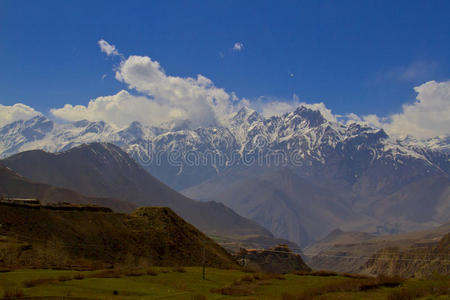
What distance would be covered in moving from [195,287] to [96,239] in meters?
29.9

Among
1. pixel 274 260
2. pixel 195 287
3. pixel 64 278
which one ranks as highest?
pixel 64 278

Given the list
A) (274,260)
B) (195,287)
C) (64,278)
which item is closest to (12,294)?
(64,278)

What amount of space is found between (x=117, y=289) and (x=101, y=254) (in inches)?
1117

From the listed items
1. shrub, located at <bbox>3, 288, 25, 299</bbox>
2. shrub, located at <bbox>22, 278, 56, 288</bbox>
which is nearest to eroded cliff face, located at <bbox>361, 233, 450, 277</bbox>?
shrub, located at <bbox>22, 278, 56, 288</bbox>

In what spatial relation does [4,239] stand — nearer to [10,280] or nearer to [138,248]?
[138,248]

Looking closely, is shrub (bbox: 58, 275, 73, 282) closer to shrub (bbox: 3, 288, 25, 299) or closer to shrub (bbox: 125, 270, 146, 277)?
shrub (bbox: 125, 270, 146, 277)

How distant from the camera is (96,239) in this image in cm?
5331

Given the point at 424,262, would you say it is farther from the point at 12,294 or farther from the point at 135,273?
the point at 12,294

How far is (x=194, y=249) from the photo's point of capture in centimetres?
6041

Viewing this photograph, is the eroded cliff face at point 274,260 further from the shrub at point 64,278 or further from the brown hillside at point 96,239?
the shrub at point 64,278

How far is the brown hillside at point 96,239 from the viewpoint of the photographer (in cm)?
4350

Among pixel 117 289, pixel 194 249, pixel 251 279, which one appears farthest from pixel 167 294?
pixel 194 249

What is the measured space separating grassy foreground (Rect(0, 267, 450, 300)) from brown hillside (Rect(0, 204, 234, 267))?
13.6 m

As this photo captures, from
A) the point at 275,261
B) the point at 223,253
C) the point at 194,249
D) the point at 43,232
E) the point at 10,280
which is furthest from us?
the point at 275,261
